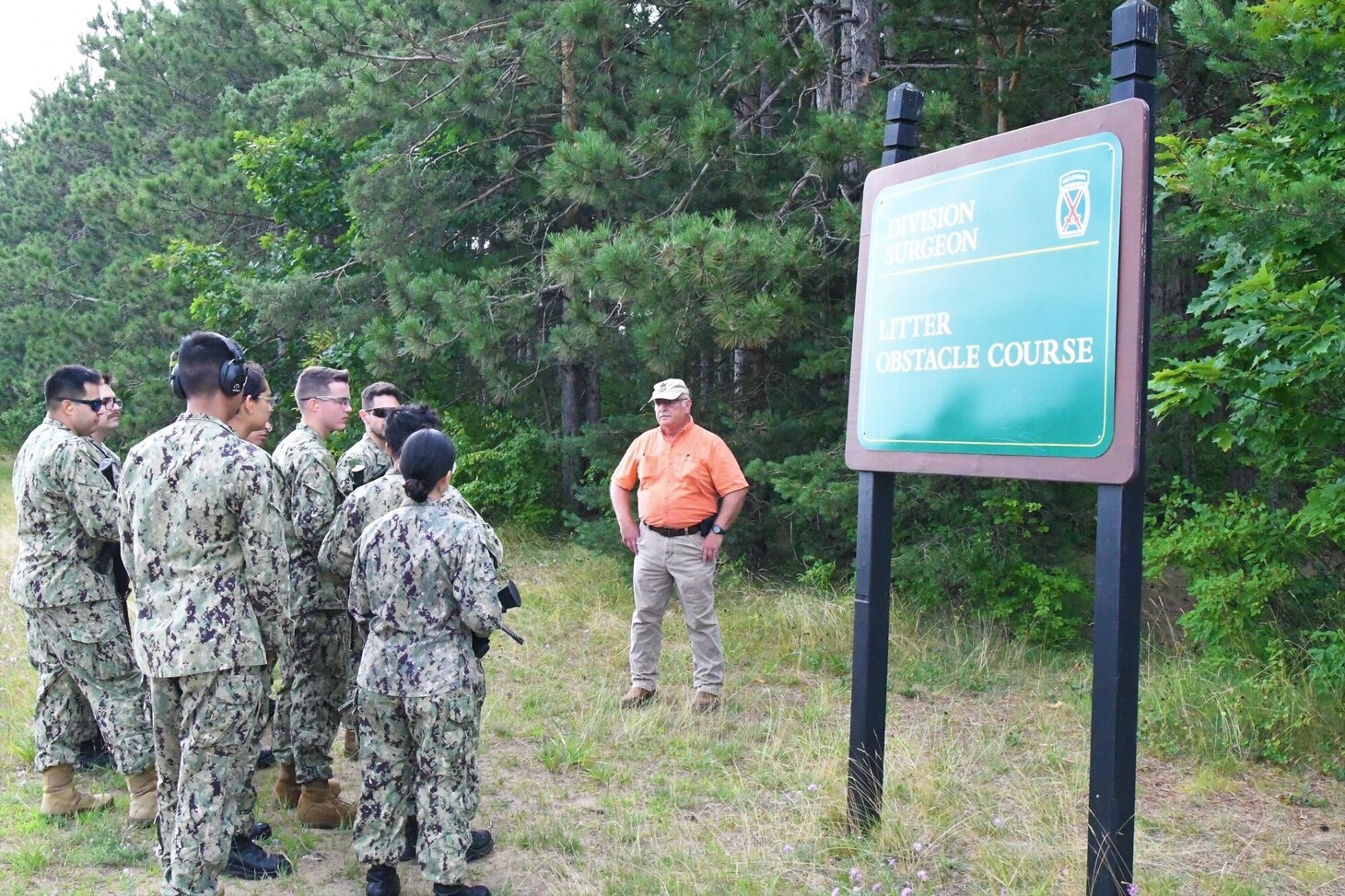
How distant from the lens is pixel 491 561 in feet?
12.9

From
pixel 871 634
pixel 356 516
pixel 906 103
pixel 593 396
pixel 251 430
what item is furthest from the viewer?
pixel 593 396

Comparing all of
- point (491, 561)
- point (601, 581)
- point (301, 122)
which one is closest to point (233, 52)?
point (301, 122)

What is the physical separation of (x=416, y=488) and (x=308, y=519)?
121 cm

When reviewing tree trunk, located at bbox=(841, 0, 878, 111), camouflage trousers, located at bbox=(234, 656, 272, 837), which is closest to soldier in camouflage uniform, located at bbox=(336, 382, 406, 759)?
camouflage trousers, located at bbox=(234, 656, 272, 837)

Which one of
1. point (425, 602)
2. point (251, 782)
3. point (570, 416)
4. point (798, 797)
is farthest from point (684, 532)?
point (570, 416)

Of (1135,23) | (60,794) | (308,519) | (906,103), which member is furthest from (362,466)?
(1135,23)

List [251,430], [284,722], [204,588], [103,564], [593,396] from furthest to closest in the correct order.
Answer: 1. [593,396]
2. [284,722]
3. [103,564]
4. [251,430]
5. [204,588]

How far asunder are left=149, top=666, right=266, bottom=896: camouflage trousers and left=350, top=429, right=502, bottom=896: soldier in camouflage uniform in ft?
1.38

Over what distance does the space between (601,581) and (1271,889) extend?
713 cm

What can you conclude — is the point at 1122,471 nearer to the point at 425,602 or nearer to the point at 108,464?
the point at 425,602

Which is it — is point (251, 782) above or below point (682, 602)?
below

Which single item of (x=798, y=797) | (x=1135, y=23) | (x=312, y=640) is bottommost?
(x=798, y=797)

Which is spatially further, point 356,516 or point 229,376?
point 356,516

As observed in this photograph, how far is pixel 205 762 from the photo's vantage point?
373cm
